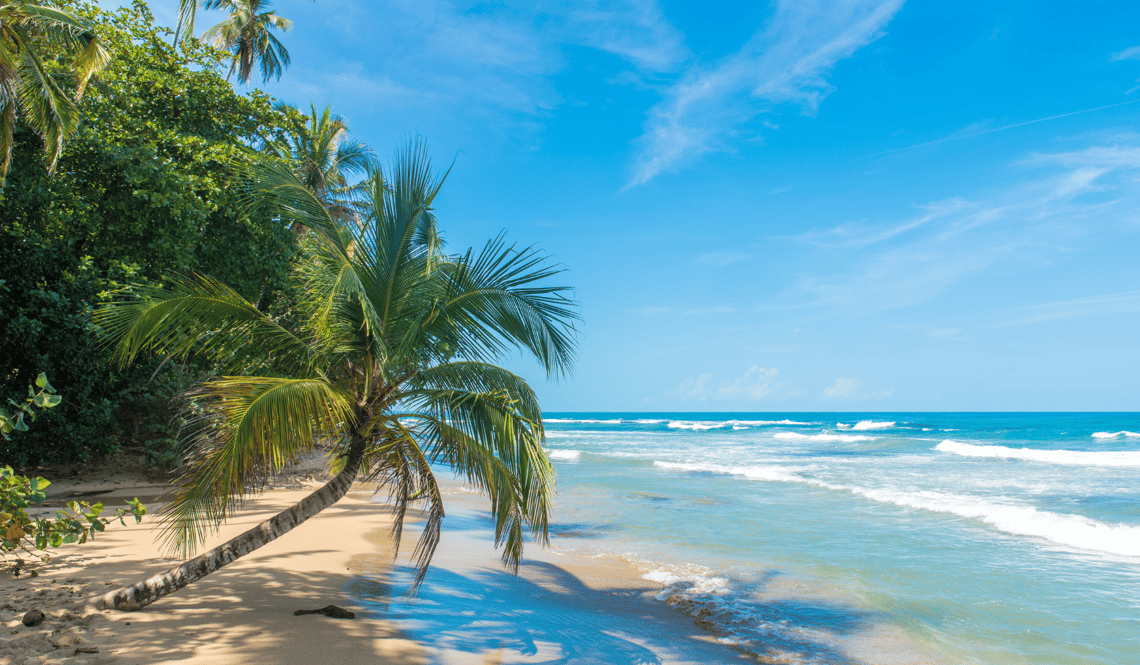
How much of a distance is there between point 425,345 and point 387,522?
7169 mm

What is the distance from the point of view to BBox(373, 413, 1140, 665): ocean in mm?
6117

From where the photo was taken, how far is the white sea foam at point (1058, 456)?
2398 centimetres

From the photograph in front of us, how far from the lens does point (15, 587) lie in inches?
211

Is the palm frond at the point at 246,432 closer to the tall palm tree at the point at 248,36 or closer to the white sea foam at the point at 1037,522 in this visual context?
the white sea foam at the point at 1037,522

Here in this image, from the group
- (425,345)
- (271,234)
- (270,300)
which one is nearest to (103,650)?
(425,345)

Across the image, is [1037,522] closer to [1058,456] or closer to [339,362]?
[339,362]

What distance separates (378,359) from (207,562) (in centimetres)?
212

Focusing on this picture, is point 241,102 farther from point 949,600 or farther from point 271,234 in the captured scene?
point 949,600

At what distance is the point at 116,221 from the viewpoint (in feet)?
34.0

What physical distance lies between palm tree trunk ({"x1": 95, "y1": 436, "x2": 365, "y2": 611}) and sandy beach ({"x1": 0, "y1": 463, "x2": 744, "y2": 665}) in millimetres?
127

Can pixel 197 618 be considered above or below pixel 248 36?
below

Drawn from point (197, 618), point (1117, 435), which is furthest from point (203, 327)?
point (1117, 435)

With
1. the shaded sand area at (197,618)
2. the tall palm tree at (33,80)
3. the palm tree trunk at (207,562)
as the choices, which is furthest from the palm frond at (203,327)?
the tall palm tree at (33,80)

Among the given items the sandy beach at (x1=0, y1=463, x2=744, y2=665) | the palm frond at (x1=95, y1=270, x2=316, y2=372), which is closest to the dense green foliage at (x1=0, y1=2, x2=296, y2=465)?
the sandy beach at (x1=0, y1=463, x2=744, y2=665)
